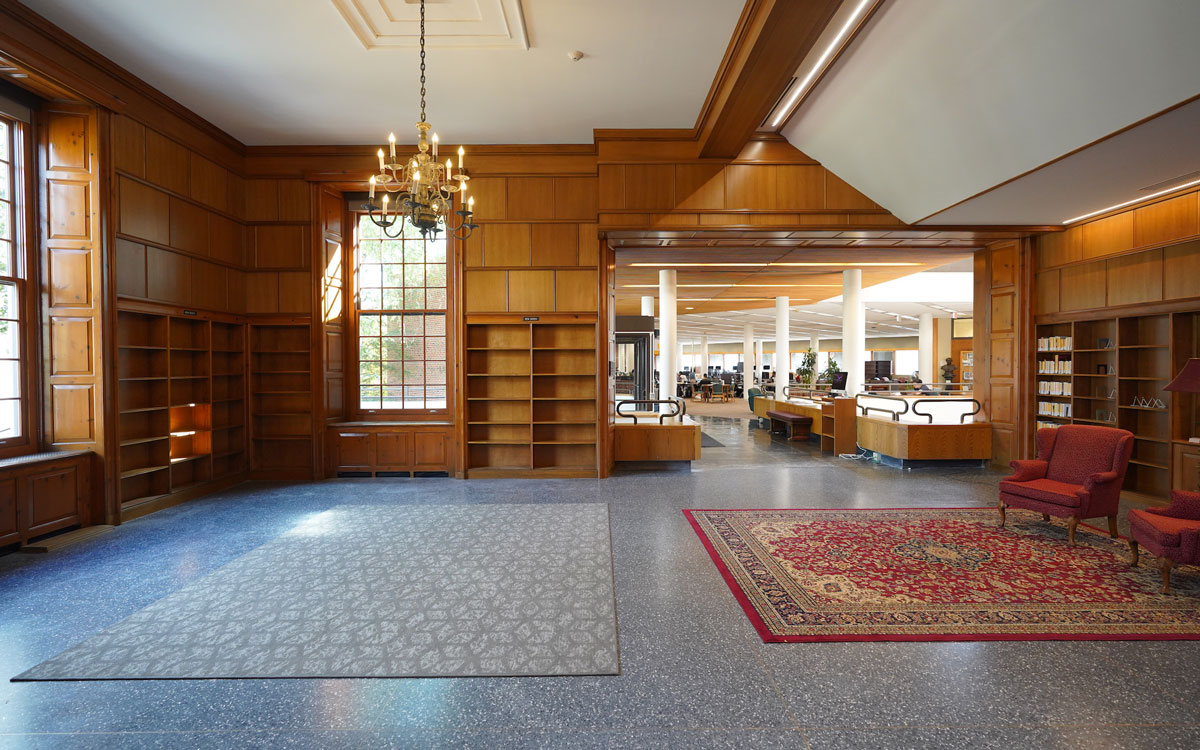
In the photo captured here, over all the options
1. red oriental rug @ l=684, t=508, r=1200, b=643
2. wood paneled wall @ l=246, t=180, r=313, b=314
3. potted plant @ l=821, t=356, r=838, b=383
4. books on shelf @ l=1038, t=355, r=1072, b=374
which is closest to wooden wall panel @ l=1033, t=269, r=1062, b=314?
books on shelf @ l=1038, t=355, r=1072, b=374

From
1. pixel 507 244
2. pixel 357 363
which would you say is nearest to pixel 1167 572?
pixel 507 244

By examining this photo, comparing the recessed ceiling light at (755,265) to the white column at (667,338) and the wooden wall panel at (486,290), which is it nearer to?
the white column at (667,338)

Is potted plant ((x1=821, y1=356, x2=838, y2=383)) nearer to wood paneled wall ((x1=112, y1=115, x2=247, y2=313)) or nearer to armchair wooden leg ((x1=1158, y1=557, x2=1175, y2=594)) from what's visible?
armchair wooden leg ((x1=1158, y1=557, x2=1175, y2=594))

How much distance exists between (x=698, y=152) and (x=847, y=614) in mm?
5465

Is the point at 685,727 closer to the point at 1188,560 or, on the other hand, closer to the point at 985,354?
the point at 1188,560

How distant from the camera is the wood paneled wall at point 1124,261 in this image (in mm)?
5664

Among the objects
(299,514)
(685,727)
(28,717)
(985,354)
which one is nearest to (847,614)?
(685,727)

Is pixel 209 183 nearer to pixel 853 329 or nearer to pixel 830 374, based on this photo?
pixel 853 329

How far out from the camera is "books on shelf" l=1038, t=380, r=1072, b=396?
711 centimetres

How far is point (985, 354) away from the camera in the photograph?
26.9 feet

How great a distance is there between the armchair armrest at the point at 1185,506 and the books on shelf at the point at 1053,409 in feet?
12.2

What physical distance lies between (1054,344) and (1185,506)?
4.21m

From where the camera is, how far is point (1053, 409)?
7.28 meters

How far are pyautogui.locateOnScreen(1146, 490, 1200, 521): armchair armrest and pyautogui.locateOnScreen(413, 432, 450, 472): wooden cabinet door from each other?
23.2ft
